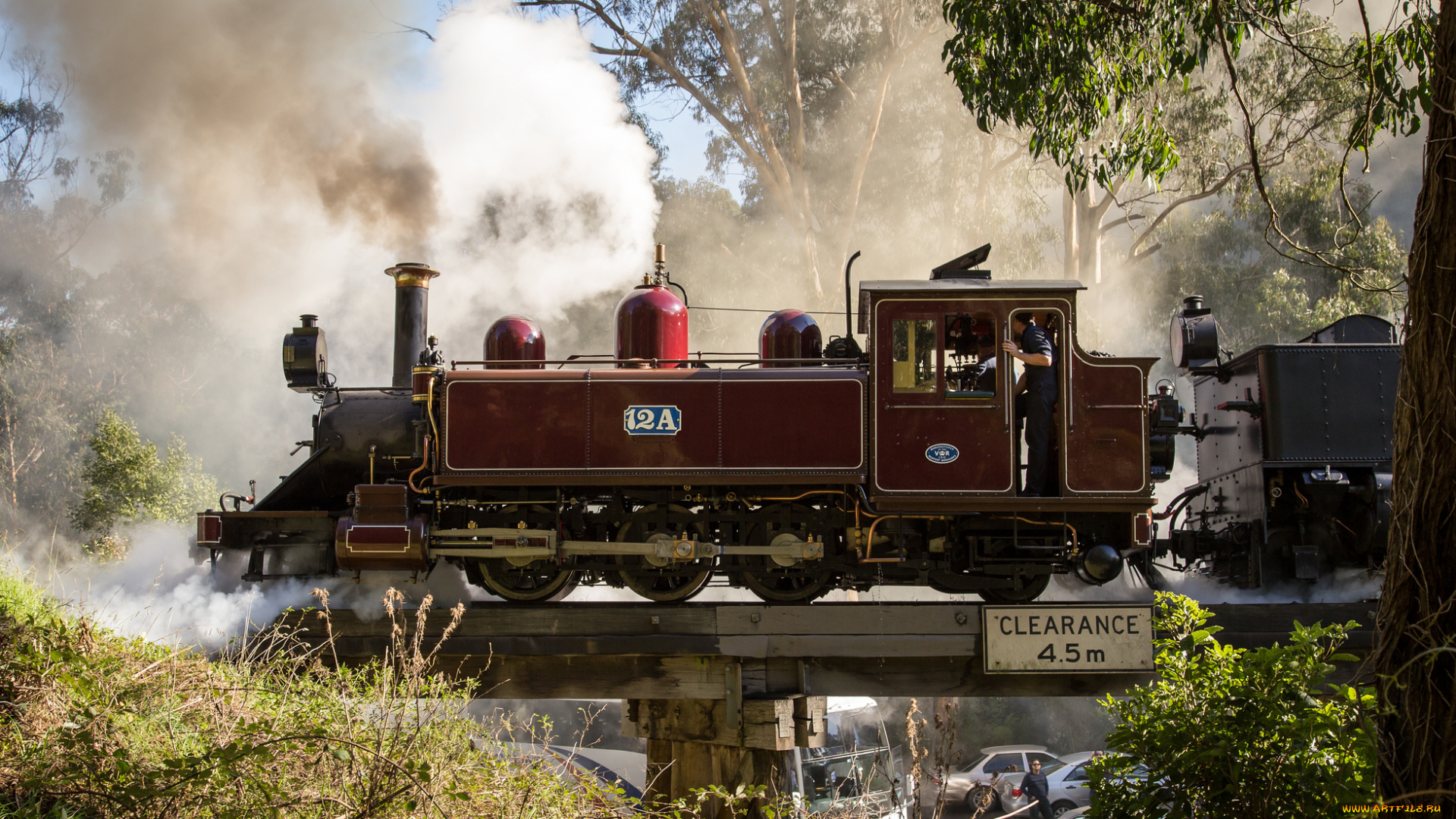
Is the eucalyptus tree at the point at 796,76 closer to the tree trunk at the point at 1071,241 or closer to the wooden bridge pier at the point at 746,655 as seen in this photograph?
the tree trunk at the point at 1071,241

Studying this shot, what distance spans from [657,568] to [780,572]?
0.91 m

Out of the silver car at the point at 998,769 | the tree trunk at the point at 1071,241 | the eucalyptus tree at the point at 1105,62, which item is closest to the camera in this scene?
the eucalyptus tree at the point at 1105,62

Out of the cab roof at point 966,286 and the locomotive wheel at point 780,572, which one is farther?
the locomotive wheel at point 780,572

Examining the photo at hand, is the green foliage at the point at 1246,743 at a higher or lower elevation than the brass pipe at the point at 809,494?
lower

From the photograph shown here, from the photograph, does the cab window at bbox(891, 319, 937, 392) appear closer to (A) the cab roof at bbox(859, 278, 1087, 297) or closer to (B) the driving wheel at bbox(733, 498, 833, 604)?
(A) the cab roof at bbox(859, 278, 1087, 297)

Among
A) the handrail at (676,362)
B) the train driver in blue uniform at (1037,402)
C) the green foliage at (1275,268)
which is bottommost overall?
the train driver in blue uniform at (1037,402)

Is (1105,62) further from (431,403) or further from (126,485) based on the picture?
(126,485)

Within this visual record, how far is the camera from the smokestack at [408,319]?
894 centimetres

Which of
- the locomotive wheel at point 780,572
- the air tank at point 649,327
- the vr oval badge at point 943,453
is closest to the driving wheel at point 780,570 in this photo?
the locomotive wheel at point 780,572

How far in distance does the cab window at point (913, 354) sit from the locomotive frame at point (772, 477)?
12 millimetres

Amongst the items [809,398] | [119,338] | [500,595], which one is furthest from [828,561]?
[119,338]

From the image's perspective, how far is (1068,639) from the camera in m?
6.59

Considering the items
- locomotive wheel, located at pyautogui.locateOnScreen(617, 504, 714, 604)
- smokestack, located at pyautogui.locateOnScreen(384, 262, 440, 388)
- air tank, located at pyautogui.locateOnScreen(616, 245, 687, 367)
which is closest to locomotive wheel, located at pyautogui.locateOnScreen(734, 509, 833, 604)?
locomotive wheel, located at pyautogui.locateOnScreen(617, 504, 714, 604)

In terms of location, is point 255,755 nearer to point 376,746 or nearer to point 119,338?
point 376,746
